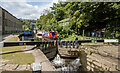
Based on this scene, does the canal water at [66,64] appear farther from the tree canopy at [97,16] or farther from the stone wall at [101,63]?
the tree canopy at [97,16]

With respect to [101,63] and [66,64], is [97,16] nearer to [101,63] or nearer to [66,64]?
[66,64]

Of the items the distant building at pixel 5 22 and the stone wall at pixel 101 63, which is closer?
the stone wall at pixel 101 63

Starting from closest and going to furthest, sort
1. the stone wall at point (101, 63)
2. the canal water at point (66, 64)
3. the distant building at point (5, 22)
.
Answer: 1. the stone wall at point (101, 63)
2. the canal water at point (66, 64)
3. the distant building at point (5, 22)

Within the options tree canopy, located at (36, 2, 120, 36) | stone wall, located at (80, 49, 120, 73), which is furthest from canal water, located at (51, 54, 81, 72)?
tree canopy, located at (36, 2, 120, 36)

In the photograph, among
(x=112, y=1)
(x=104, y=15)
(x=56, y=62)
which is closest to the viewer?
(x=56, y=62)

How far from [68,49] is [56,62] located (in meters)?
2.40

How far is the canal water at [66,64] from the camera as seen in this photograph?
30.7ft

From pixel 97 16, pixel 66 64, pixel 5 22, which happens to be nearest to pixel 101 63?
pixel 66 64

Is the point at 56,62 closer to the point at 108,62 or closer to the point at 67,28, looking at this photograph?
the point at 108,62

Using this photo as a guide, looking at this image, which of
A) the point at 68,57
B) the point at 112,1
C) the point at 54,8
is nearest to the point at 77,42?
the point at 68,57

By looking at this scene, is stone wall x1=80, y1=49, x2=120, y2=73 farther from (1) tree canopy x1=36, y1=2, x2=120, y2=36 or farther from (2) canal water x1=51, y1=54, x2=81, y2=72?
(1) tree canopy x1=36, y1=2, x2=120, y2=36

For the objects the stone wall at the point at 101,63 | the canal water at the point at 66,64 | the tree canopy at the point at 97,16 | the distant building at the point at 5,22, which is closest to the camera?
the stone wall at the point at 101,63

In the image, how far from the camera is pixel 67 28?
66.3 feet

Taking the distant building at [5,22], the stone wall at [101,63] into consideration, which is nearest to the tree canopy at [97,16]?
the stone wall at [101,63]
